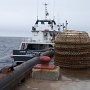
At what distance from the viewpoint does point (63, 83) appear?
27.1 feet

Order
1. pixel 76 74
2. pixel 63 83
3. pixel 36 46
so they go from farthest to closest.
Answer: pixel 36 46 → pixel 76 74 → pixel 63 83

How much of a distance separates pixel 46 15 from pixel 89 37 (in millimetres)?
26688

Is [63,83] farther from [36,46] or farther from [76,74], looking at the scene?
[36,46]

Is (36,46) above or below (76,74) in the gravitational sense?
above

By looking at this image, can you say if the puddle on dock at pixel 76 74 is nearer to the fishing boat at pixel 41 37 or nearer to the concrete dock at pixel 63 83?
the concrete dock at pixel 63 83

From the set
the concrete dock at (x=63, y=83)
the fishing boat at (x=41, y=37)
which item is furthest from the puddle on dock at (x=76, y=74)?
the fishing boat at (x=41, y=37)

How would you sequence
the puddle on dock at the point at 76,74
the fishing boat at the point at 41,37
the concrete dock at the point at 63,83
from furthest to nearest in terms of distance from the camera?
1. the fishing boat at the point at 41,37
2. the puddle on dock at the point at 76,74
3. the concrete dock at the point at 63,83

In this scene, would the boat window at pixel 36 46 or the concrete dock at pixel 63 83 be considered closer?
the concrete dock at pixel 63 83

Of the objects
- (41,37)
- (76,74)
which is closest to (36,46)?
(41,37)

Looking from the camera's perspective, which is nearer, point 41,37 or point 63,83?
point 63,83

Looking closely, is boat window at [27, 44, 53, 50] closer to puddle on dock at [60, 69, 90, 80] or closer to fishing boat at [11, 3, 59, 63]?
fishing boat at [11, 3, 59, 63]

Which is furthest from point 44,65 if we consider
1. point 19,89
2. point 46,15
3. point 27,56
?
point 46,15

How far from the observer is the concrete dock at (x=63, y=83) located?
778cm

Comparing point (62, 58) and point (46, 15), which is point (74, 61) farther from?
point (46, 15)
